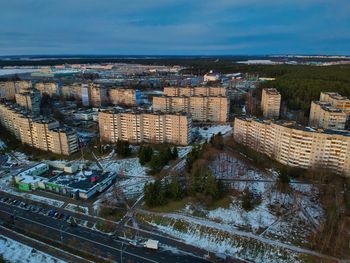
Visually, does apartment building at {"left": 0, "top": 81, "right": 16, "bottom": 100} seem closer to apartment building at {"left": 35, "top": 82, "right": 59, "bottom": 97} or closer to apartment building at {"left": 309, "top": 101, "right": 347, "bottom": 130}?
apartment building at {"left": 35, "top": 82, "right": 59, "bottom": 97}

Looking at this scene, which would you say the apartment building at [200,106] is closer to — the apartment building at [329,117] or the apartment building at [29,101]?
the apartment building at [329,117]

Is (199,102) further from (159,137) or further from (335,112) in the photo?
(335,112)

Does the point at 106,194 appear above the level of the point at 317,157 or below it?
below

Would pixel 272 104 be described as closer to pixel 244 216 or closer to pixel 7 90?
pixel 244 216

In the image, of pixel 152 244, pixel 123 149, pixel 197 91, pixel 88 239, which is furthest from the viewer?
pixel 197 91

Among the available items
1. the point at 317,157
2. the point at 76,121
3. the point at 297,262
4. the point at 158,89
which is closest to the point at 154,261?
the point at 297,262

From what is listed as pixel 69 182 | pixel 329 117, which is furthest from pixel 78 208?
pixel 329 117
